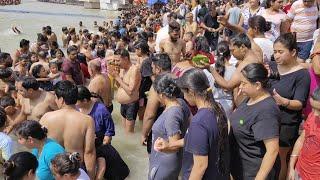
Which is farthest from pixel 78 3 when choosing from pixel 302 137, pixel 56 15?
pixel 302 137

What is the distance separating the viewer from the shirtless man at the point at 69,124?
170 inches

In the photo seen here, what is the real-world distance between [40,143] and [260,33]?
3.30 metres

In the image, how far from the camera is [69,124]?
4324mm

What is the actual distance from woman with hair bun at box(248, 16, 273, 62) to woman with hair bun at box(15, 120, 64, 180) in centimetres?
303

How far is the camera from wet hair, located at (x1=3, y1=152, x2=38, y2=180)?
3.36 m

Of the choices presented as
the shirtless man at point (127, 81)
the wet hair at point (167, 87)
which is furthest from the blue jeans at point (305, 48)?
the wet hair at point (167, 87)

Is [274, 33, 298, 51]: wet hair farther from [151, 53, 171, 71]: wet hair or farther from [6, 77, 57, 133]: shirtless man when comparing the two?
[6, 77, 57, 133]: shirtless man

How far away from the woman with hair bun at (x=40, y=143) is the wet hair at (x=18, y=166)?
0.40 meters

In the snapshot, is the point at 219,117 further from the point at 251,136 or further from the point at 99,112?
the point at 99,112

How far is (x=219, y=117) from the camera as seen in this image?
3.32 metres

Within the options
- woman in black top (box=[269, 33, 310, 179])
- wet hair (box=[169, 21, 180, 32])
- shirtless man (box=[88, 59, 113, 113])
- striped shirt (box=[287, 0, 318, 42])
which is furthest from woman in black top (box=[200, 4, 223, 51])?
woman in black top (box=[269, 33, 310, 179])

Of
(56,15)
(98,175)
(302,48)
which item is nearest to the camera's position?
(98,175)

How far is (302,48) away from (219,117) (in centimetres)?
463

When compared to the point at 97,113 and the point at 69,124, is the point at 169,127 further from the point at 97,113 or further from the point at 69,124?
the point at 97,113
